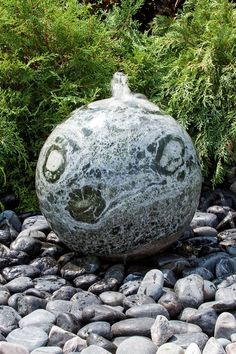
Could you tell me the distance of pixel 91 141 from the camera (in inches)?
185

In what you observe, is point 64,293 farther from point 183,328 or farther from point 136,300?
point 183,328

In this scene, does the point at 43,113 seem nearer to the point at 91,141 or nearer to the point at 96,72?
the point at 96,72

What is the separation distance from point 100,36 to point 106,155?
2.22 metres

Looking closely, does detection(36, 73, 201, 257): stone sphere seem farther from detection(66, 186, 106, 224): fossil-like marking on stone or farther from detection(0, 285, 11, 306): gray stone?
detection(0, 285, 11, 306): gray stone

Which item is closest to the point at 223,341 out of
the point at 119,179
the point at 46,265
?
the point at 119,179

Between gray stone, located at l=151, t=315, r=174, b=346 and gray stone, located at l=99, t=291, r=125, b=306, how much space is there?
1.57 ft

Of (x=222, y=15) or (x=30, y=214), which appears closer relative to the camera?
(x=30, y=214)

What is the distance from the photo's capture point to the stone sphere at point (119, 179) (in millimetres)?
4641

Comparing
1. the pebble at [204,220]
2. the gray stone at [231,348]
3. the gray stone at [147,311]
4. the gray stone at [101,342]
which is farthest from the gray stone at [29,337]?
the pebble at [204,220]

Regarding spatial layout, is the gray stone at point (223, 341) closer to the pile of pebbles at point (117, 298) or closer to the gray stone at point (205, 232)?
the pile of pebbles at point (117, 298)

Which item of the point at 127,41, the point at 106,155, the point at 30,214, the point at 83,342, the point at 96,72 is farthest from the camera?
the point at 127,41

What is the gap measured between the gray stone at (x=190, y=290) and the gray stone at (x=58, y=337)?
72 centimetres

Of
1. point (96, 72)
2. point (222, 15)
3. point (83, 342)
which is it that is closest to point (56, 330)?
point (83, 342)

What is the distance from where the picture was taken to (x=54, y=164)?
4793mm
